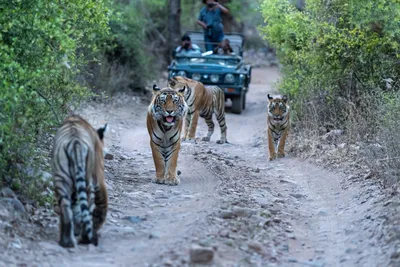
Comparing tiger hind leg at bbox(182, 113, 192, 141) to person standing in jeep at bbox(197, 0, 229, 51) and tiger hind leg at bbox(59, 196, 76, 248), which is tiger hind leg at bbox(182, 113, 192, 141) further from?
tiger hind leg at bbox(59, 196, 76, 248)

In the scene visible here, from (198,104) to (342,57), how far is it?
134 inches

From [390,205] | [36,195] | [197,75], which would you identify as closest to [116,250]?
[36,195]

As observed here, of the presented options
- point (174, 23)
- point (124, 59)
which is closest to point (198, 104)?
point (124, 59)

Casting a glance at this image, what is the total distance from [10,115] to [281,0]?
9175mm

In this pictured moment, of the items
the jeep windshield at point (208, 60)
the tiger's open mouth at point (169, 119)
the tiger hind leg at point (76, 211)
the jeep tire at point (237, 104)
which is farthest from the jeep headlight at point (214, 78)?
the tiger hind leg at point (76, 211)

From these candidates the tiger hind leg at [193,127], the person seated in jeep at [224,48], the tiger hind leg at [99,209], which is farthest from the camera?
the person seated in jeep at [224,48]

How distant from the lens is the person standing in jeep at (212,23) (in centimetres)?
2233

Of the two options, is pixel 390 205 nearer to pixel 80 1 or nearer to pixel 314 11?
pixel 80 1

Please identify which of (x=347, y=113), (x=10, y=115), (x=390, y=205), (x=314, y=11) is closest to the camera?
(x=10, y=115)

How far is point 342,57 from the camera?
14172mm

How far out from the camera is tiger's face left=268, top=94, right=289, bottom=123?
14.0m

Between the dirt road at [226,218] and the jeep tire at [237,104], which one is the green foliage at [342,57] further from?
the jeep tire at [237,104]

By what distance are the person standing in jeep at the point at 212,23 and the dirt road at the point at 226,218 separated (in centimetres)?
841

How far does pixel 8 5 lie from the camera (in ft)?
31.1
